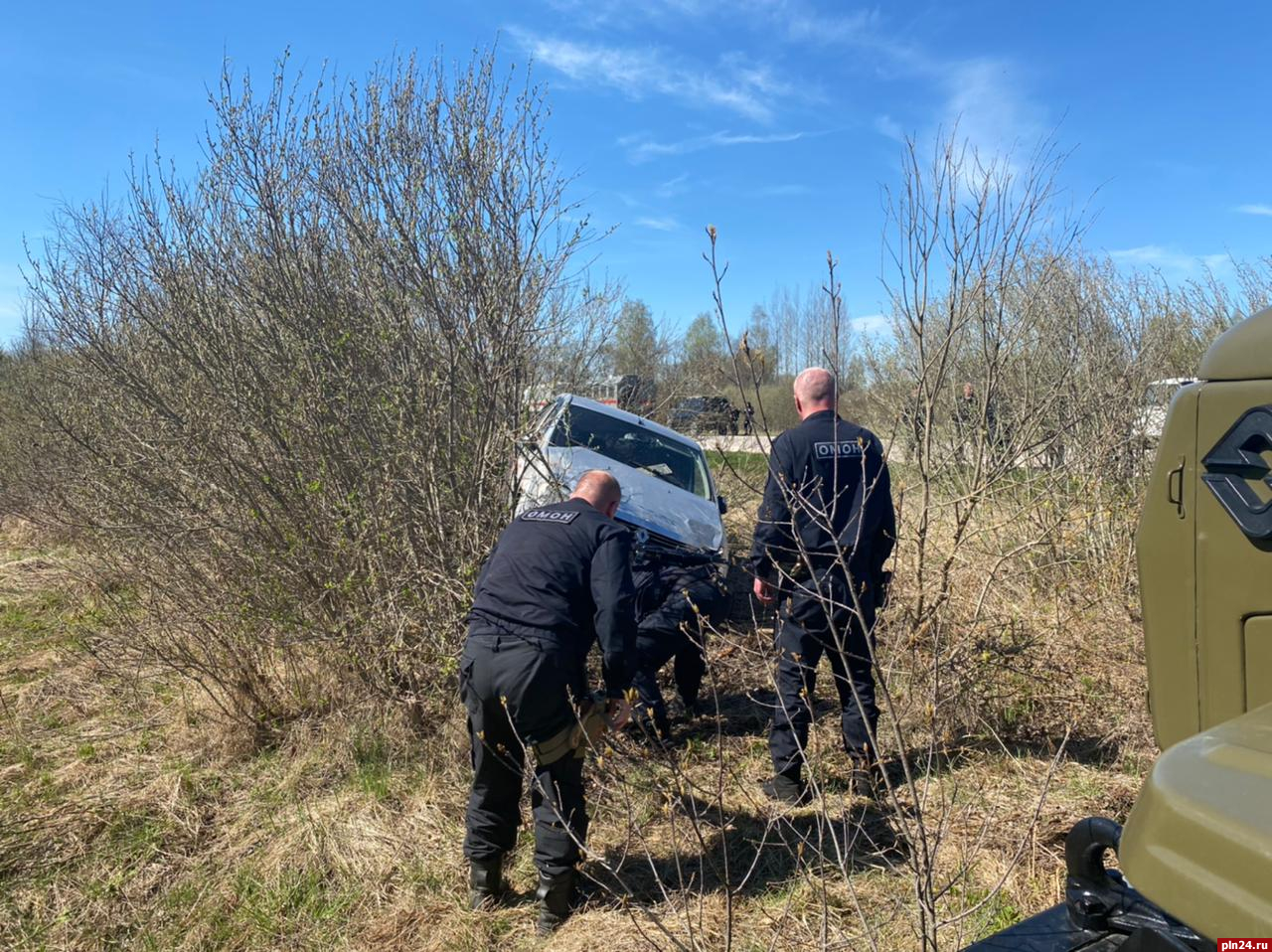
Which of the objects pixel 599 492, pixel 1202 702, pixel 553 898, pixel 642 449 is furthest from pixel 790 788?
pixel 642 449

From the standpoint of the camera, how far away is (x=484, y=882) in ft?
10.4

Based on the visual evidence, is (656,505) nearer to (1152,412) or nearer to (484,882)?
(484,882)

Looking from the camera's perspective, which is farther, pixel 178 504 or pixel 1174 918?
pixel 178 504

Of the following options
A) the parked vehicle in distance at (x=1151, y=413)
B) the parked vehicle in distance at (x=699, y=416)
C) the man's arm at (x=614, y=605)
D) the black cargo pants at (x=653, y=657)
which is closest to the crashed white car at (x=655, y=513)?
the black cargo pants at (x=653, y=657)

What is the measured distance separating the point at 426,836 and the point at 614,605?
1.54 m

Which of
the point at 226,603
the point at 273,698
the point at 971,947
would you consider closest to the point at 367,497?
the point at 226,603

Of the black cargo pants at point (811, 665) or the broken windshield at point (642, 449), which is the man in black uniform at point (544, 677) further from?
the broken windshield at point (642, 449)

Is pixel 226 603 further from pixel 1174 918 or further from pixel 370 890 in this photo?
pixel 1174 918

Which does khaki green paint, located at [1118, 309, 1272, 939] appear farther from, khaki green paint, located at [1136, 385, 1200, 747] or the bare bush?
the bare bush

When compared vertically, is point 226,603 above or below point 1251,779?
below

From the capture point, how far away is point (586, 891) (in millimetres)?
3207

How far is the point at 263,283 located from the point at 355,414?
0.98m

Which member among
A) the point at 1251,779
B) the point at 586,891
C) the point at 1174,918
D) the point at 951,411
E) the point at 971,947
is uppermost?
the point at 951,411

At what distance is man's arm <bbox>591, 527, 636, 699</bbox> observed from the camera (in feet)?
9.98
